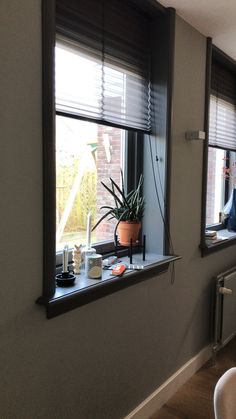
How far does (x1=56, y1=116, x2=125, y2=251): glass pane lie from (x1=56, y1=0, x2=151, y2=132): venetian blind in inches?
5.0

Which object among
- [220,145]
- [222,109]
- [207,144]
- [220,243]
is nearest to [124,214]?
[207,144]

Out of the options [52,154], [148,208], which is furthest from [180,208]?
[52,154]

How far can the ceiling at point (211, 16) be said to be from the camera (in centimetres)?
190

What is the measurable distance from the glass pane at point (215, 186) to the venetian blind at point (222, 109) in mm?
142

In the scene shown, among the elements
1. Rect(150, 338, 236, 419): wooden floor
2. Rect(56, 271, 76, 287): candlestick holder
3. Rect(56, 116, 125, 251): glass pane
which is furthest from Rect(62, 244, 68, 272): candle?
Rect(150, 338, 236, 419): wooden floor

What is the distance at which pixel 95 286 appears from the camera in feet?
5.00

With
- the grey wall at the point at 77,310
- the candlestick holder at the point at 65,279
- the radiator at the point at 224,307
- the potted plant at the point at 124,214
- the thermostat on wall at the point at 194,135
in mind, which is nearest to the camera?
the grey wall at the point at 77,310

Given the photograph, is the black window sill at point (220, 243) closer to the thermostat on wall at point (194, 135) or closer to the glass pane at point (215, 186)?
the glass pane at point (215, 186)

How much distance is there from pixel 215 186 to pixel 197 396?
1.72 m

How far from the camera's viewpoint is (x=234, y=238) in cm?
286

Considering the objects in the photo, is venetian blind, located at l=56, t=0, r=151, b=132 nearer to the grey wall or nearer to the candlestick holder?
the grey wall

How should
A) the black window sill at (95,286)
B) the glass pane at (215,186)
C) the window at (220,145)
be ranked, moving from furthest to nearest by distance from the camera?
the glass pane at (215,186) < the window at (220,145) < the black window sill at (95,286)

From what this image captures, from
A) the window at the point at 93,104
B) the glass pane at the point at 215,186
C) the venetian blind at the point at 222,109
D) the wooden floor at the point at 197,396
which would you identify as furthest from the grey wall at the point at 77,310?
the glass pane at the point at 215,186

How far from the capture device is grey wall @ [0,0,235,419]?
1208 millimetres
